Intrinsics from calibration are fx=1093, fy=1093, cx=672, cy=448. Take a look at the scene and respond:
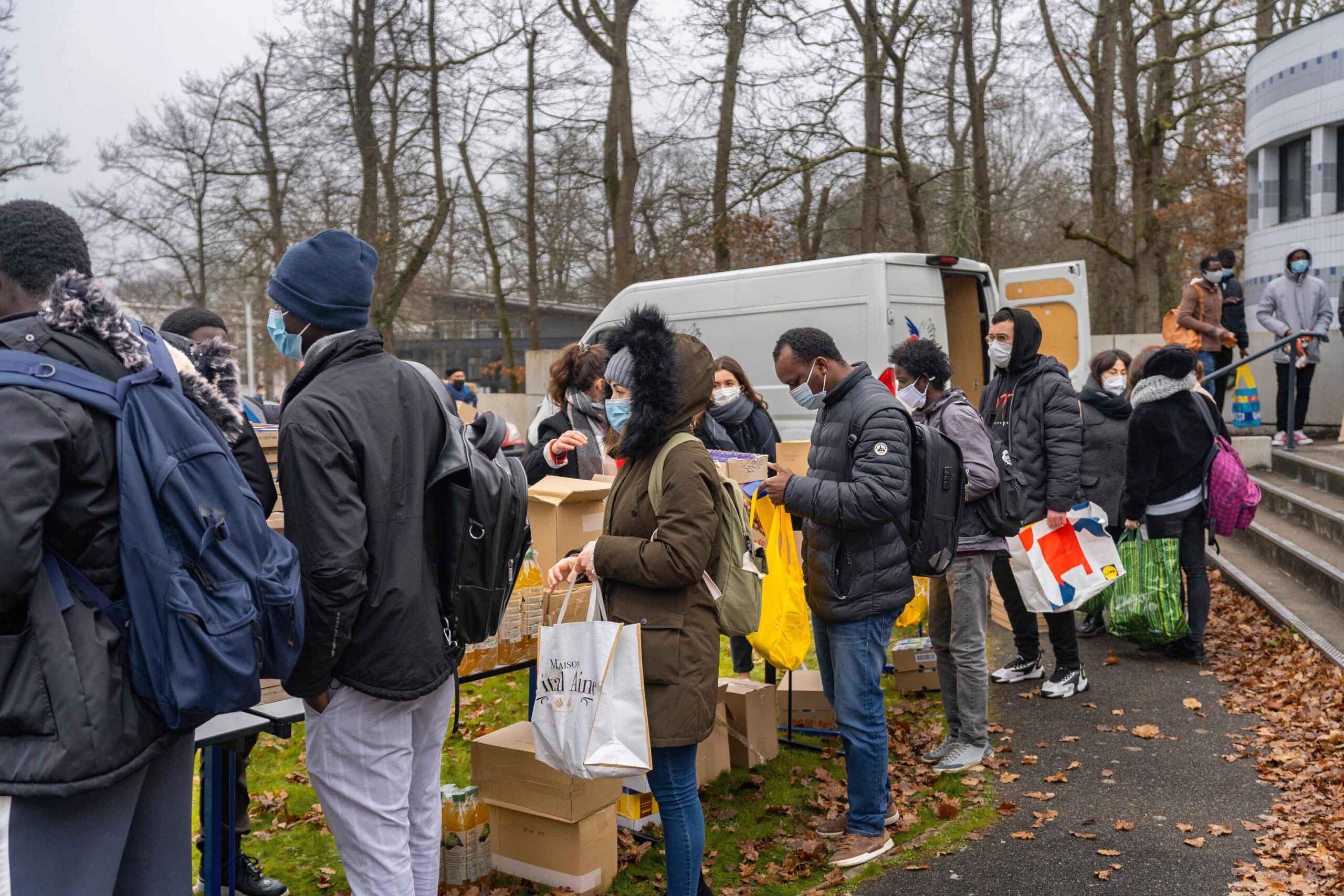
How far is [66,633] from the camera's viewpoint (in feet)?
6.76

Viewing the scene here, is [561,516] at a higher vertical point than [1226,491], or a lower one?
higher

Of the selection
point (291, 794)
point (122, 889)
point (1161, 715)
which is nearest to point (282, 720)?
point (122, 889)

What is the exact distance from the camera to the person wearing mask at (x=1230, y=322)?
12312mm

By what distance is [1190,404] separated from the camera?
→ 703 centimetres

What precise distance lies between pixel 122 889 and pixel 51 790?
16.0 inches

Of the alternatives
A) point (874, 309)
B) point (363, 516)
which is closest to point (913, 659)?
point (874, 309)

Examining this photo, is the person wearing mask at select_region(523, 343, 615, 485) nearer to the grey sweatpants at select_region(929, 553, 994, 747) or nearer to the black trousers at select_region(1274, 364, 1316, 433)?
the grey sweatpants at select_region(929, 553, 994, 747)

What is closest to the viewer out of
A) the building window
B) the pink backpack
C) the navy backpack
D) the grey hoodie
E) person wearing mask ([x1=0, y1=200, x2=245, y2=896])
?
person wearing mask ([x1=0, y1=200, x2=245, y2=896])

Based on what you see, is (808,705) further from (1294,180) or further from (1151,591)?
(1294,180)

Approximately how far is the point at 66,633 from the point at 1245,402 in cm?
1412

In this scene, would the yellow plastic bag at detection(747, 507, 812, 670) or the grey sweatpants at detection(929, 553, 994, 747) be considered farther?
the grey sweatpants at detection(929, 553, 994, 747)

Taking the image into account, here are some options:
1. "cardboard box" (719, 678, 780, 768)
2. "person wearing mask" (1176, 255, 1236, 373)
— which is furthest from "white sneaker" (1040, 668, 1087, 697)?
"person wearing mask" (1176, 255, 1236, 373)

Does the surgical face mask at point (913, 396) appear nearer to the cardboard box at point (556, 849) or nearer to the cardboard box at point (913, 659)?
the cardboard box at point (913, 659)

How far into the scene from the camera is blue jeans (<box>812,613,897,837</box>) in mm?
4367
